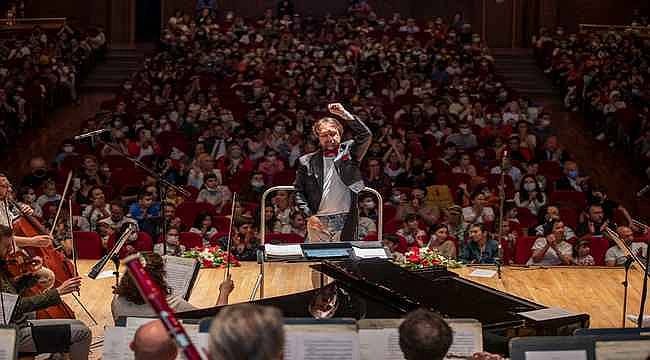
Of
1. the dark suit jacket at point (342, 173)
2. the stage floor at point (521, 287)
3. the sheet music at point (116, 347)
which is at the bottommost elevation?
the stage floor at point (521, 287)

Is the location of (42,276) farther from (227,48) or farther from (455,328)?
(227,48)

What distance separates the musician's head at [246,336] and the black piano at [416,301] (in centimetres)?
229

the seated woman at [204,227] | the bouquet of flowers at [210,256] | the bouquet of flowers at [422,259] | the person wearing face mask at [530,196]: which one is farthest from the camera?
the person wearing face mask at [530,196]

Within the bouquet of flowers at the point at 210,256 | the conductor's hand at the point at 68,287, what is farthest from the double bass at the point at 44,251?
the bouquet of flowers at the point at 210,256

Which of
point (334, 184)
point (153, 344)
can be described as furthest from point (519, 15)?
point (153, 344)

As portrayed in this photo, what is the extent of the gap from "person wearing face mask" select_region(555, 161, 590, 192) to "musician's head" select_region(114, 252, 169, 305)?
6.61 m

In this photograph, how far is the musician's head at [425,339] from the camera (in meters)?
3.02

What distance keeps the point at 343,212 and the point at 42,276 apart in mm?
1955

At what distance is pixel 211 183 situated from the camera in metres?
9.74

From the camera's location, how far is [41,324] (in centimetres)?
480

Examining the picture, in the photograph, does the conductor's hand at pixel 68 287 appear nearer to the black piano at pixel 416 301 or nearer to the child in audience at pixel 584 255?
the black piano at pixel 416 301

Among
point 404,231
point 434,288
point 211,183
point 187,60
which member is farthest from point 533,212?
point 187,60

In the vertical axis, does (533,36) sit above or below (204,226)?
above

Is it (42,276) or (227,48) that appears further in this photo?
(227,48)
